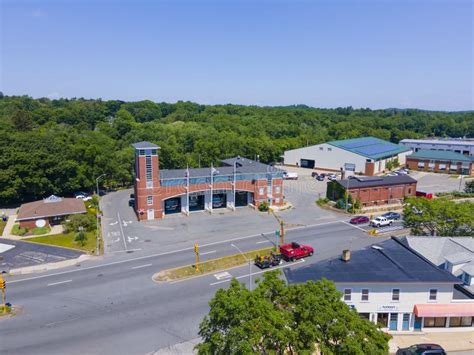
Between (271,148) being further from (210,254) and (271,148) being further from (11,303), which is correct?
(11,303)

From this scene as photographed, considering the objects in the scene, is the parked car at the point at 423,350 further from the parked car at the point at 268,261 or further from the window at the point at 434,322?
the parked car at the point at 268,261

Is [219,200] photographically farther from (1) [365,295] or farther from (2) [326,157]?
(2) [326,157]

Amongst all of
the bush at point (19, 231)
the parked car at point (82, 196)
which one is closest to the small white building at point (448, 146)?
the parked car at point (82, 196)

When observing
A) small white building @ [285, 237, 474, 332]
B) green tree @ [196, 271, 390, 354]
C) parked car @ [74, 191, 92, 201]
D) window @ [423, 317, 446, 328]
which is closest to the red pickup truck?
small white building @ [285, 237, 474, 332]

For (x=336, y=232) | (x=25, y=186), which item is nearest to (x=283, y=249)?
(x=336, y=232)

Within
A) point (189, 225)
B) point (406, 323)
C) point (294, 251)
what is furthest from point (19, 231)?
point (406, 323)

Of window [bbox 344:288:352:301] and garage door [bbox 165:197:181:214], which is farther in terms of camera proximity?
garage door [bbox 165:197:181:214]

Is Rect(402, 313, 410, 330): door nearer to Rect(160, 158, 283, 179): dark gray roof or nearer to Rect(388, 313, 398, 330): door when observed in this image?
Rect(388, 313, 398, 330): door
